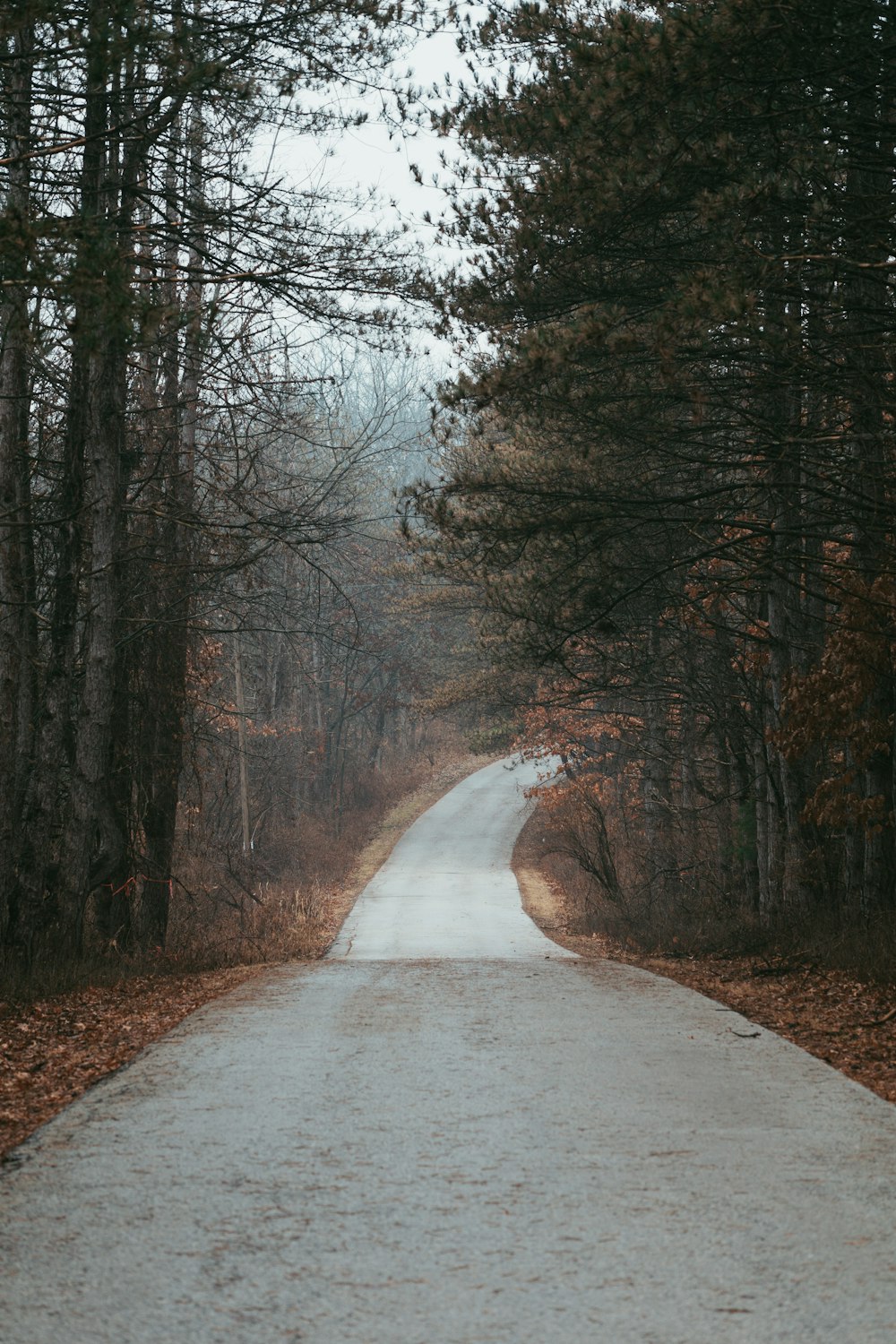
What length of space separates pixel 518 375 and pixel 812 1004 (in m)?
5.63

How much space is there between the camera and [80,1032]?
30.0 feet

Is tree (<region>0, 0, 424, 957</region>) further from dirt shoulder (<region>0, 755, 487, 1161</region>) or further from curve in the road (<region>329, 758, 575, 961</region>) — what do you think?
curve in the road (<region>329, 758, 575, 961</region>)

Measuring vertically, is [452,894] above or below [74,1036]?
below

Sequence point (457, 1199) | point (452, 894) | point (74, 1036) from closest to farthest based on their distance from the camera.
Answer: point (457, 1199), point (74, 1036), point (452, 894)

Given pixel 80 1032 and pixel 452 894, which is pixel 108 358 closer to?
pixel 80 1032

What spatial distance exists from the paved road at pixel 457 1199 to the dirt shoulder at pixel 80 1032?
1.30 ft

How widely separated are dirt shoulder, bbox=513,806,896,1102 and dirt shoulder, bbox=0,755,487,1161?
14.3ft

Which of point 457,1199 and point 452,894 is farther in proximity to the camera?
point 452,894

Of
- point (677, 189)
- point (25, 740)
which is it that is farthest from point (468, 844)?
point (677, 189)

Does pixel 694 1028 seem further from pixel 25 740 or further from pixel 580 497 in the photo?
pixel 25 740

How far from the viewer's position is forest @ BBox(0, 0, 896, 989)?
917 cm

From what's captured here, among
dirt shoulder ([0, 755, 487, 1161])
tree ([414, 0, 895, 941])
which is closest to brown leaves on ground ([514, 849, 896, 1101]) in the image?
tree ([414, 0, 895, 941])

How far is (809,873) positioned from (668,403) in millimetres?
5676

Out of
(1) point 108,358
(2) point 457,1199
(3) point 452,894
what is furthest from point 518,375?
(3) point 452,894
